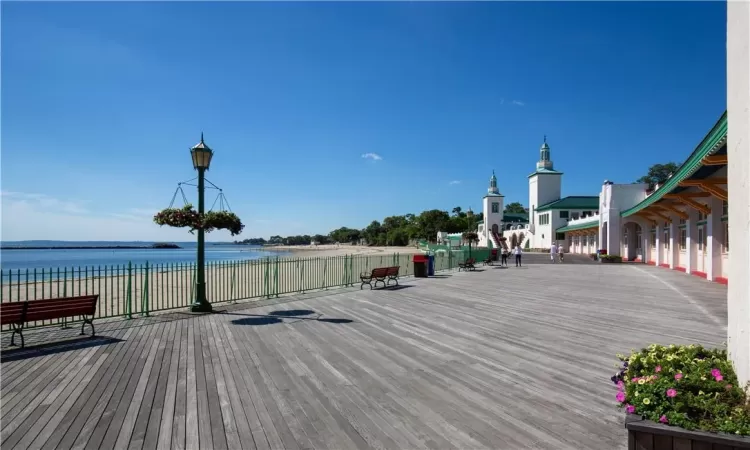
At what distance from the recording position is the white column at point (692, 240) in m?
19.0

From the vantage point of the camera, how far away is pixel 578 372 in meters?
5.29

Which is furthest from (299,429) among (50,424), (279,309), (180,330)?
(279,309)

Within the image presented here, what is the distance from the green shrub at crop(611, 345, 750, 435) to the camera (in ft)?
8.39

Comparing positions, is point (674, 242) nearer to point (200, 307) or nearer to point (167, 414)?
point (200, 307)

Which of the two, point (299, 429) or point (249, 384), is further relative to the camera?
point (249, 384)

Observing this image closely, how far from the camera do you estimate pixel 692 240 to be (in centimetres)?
1927

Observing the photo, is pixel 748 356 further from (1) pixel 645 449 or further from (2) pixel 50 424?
(2) pixel 50 424

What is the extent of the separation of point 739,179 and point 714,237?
1666 cm

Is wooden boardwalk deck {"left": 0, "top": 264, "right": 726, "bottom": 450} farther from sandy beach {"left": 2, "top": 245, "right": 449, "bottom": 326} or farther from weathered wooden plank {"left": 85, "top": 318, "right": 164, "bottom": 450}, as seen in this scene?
sandy beach {"left": 2, "top": 245, "right": 449, "bottom": 326}

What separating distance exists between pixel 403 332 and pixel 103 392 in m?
4.90

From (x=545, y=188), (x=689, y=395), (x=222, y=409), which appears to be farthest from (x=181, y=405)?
(x=545, y=188)

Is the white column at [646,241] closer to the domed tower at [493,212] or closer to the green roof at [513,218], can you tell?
the domed tower at [493,212]

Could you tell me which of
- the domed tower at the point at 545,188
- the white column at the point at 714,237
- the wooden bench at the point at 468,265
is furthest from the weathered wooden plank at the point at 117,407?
the domed tower at the point at 545,188

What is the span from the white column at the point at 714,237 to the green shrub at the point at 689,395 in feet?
53.2
